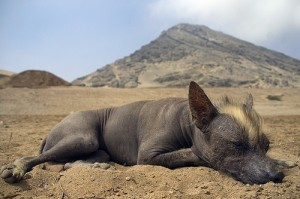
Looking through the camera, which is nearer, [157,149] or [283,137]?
[157,149]

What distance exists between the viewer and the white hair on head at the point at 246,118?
5.11 meters

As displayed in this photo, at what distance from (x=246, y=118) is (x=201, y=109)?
23.6 inches

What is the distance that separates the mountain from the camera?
34.1 m

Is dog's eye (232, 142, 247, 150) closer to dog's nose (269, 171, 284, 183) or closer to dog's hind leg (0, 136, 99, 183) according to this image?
dog's nose (269, 171, 284, 183)

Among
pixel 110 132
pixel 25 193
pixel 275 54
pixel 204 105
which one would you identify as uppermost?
pixel 275 54

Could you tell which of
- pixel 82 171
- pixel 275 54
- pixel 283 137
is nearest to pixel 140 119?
pixel 82 171

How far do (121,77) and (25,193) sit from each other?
3380cm

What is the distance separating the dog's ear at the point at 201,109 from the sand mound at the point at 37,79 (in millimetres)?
23452

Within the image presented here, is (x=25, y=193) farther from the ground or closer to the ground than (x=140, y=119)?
closer to the ground

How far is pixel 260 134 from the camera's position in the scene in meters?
5.20

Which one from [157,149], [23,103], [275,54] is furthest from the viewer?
[275,54]

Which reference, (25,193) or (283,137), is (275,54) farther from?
(25,193)

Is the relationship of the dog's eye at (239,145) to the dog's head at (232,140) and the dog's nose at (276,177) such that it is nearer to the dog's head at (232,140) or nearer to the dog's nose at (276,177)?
the dog's head at (232,140)

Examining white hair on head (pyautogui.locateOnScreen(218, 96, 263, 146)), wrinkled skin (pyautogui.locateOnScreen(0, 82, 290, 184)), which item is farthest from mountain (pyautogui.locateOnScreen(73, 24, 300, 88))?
white hair on head (pyautogui.locateOnScreen(218, 96, 263, 146))
